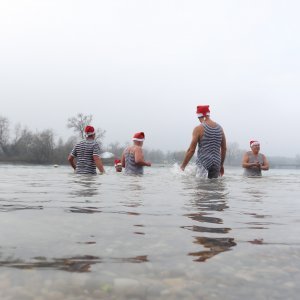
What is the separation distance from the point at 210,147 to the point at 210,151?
3.2 inches

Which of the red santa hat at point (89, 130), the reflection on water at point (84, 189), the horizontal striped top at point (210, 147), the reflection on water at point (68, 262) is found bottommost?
the reflection on water at point (68, 262)

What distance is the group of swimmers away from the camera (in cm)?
760

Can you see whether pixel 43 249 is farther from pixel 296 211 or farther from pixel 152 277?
pixel 296 211

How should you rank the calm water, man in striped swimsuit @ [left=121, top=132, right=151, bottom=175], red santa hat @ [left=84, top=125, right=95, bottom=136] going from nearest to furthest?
the calm water < red santa hat @ [left=84, top=125, right=95, bottom=136] < man in striped swimsuit @ [left=121, top=132, right=151, bottom=175]

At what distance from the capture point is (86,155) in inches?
345

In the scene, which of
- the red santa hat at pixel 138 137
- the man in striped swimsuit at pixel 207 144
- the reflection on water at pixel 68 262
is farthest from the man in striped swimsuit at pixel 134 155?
the reflection on water at pixel 68 262

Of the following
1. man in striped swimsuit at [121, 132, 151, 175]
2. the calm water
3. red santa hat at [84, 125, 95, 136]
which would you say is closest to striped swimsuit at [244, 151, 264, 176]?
man in striped swimsuit at [121, 132, 151, 175]

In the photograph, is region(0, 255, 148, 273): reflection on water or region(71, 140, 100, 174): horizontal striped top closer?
region(0, 255, 148, 273): reflection on water

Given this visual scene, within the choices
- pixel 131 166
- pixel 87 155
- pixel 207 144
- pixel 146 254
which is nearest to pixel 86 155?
pixel 87 155

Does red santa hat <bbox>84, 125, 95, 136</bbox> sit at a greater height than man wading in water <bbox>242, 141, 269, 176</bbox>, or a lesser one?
greater

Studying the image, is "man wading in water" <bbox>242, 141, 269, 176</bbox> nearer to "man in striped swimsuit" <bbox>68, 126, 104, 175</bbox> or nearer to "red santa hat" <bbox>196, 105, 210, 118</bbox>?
"red santa hat" <bbox>196, 105, 210, 118</bbox>

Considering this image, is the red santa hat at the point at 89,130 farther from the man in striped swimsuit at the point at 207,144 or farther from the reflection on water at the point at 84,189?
the reflection on water at the point at 84,189

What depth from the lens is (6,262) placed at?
1.48 m

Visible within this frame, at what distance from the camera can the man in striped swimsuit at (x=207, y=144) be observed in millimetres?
7547
